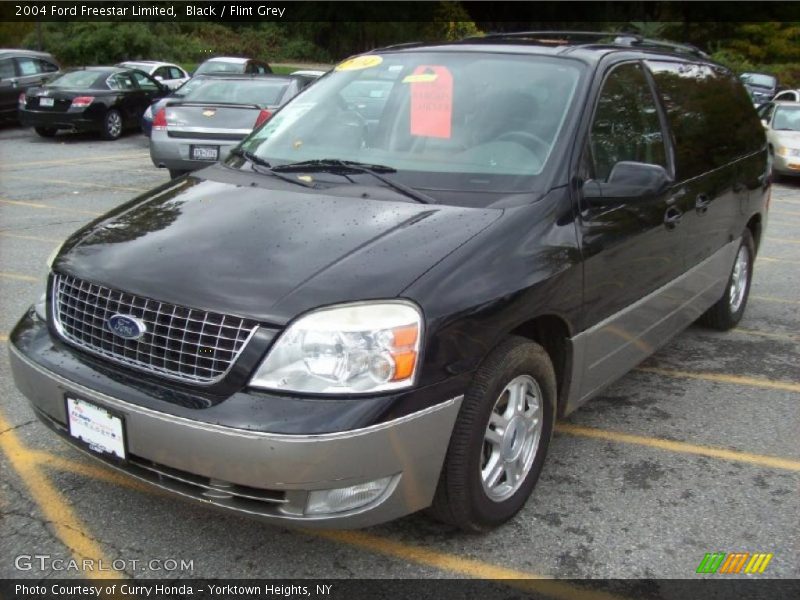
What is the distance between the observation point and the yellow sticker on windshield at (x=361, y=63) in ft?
14.1

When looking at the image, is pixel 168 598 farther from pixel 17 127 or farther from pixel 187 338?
pixel 17 127

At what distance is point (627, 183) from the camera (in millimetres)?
3535

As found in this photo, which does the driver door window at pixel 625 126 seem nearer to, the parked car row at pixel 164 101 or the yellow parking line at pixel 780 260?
the parked car row at pixel 164 101

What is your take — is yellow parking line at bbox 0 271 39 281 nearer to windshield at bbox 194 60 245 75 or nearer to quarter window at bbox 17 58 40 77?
windshield at bbox 194 60 245 75

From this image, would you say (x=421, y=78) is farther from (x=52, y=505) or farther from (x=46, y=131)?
(x=46, y=131)

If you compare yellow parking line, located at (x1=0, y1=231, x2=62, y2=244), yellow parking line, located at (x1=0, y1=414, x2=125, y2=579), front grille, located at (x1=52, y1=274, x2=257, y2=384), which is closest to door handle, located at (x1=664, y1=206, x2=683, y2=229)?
front grille, located at (x1=52, y1=274, x2=257, y2=384)

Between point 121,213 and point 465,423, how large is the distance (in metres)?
1.71

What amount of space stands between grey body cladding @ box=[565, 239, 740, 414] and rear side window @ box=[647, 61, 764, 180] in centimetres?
59

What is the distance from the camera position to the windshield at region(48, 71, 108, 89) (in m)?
17.4

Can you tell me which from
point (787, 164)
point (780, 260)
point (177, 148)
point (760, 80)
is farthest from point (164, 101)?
point (760, 80)

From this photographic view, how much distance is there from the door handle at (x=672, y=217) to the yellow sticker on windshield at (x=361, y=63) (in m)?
1.61

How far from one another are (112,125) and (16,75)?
10.3ft

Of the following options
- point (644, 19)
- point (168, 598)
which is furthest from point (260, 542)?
point (644, 19)

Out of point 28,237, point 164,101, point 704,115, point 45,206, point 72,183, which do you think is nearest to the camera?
point 704,115
